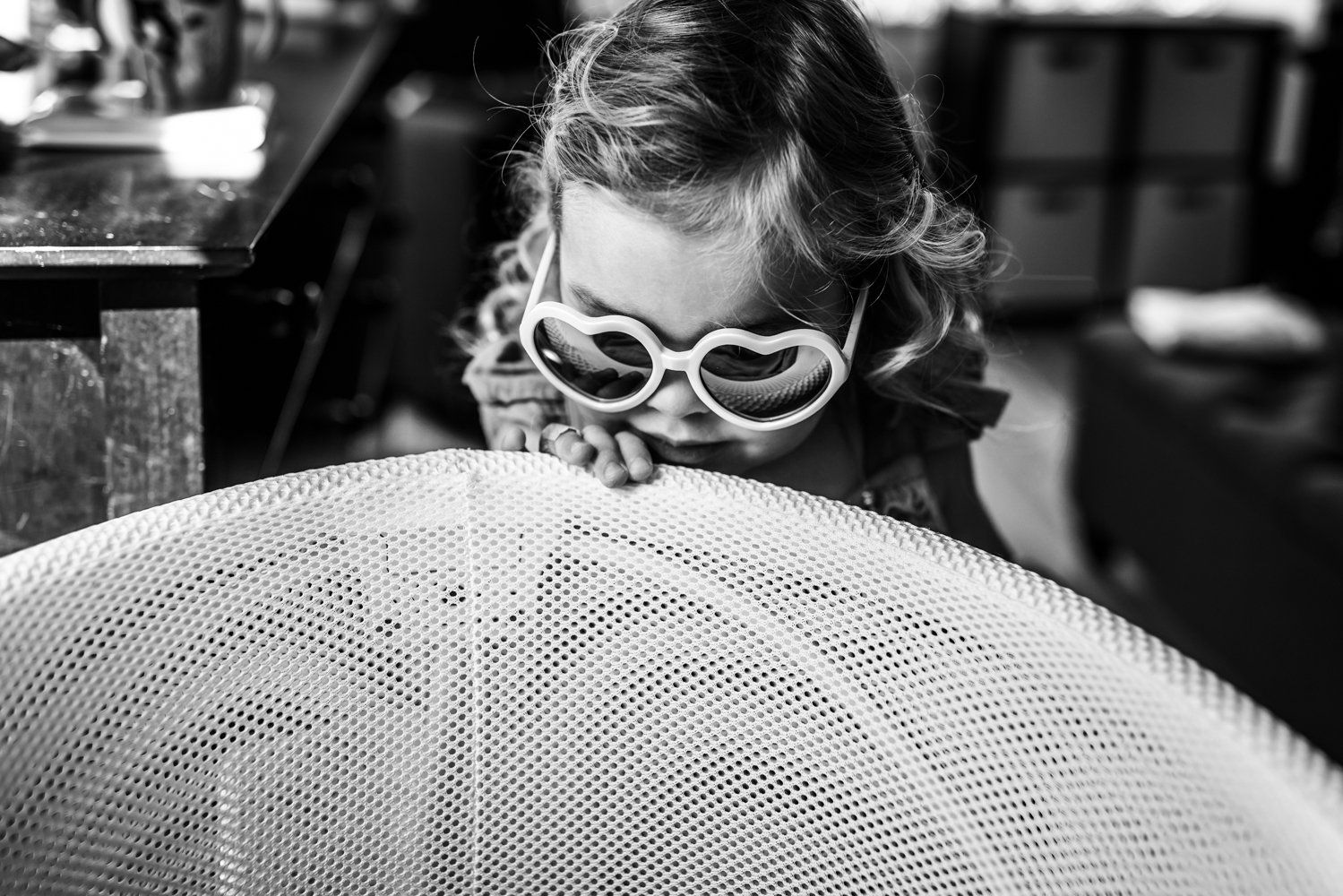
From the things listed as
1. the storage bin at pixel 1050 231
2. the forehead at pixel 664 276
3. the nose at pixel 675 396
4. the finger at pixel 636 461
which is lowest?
the storage bin at pixel 1050 231

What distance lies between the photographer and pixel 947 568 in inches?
22.5

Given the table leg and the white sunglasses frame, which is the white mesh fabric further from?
the table leg

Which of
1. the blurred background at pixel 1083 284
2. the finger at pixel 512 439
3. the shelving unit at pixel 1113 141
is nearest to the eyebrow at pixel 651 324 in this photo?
the finger at pixel 512 439

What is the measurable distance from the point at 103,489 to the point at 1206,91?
3.84 meters

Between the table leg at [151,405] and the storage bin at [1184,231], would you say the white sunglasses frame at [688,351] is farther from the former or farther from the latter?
the storage bin at [1184,231]

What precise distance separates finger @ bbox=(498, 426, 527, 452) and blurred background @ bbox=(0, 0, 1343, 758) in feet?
0.71

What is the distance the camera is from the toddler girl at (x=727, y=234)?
778 millimetres

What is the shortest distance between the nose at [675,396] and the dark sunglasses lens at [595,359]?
1cm

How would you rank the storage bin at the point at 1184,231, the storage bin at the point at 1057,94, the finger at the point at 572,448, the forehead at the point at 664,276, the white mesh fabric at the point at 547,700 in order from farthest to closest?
1. the storage bin at the point at 1184,231
2. the storage bin at the point at 1057,94
3. the forehead at the point at 664,276
4. the finger at the point at 572,448
5. the white mesh fabric at the point at 547,700

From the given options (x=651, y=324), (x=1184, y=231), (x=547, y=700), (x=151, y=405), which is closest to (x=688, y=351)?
(x=651, y=324)

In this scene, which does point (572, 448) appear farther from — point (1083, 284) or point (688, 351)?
point (1083, 284)

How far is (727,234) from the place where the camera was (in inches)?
31.2

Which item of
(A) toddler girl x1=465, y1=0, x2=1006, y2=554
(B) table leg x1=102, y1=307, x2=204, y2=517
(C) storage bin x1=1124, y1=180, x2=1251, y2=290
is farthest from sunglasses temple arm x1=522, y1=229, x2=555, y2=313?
(C) storage bin x1=1124, y1=180, x2=1251, y2=290

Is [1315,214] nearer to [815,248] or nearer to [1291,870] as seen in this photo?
[815,248]
